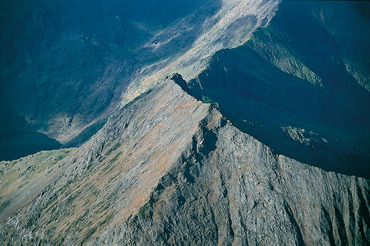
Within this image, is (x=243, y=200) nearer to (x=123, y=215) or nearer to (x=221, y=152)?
(x=221, y=152)

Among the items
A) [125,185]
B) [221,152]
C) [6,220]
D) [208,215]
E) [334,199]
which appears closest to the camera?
[334,199]

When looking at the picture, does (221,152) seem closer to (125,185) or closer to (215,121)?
(215,121)

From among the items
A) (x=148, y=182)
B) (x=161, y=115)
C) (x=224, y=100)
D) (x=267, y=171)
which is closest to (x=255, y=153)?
(x=267, y=171)

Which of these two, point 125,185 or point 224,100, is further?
point 224,100

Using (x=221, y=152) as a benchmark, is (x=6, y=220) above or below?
above

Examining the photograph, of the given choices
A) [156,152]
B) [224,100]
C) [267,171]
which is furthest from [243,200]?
[224,100]

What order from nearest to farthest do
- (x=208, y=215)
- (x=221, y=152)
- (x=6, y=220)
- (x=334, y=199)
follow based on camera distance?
(x=334, y=199) < (x=208, y=215) < (x=221, y=152) < (x=6, y=220)

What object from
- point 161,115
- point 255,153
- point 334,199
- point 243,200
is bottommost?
point 334,199
